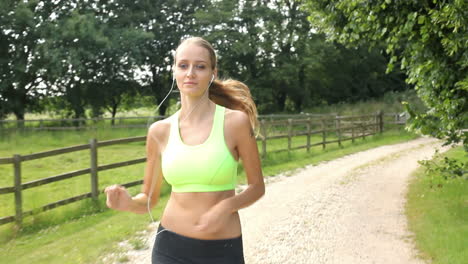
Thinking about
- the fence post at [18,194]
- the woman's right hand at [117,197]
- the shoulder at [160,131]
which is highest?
the shoulder at [160,131]

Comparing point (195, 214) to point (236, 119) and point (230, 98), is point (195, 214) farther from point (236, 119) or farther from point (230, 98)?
point (230, 98)

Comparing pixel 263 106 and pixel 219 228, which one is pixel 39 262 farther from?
pixel 263 106

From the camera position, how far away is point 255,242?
594 centimetres

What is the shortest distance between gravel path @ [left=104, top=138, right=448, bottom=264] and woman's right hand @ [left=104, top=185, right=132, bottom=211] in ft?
11.6

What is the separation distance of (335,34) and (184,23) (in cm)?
2906

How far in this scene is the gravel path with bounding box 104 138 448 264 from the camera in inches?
216

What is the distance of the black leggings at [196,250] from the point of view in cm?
190

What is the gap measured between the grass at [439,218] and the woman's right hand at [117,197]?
4.19m

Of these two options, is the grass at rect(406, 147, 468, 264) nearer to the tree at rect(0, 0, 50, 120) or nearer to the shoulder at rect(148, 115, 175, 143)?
the shoulder at rect(148, 115, 175, 143)

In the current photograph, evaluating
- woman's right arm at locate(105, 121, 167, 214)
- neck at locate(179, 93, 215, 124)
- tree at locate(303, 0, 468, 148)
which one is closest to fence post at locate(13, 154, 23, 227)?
tree at locate(303, 0, 468, 148)

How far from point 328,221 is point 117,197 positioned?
548cm

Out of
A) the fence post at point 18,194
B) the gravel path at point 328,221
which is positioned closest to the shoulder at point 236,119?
the gravel path at point 328,221

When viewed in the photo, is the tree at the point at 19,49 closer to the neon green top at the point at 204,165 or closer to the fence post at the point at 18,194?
the fence post at the point at 18,194

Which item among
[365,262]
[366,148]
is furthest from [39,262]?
[366,148]
